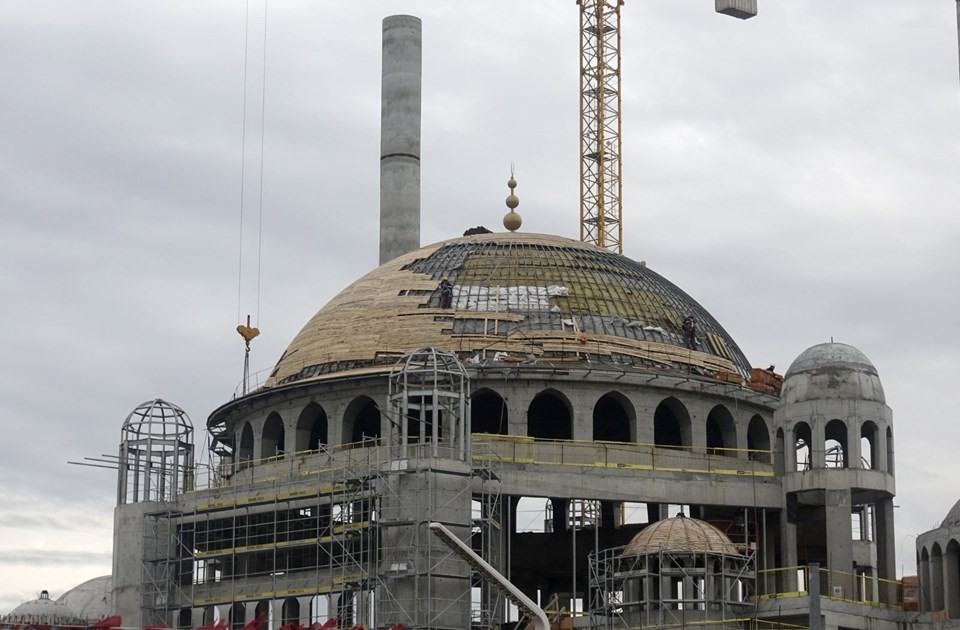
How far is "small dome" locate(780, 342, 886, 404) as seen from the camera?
81.8 meters

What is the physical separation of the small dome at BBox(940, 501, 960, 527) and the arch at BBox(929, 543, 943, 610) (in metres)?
0.87

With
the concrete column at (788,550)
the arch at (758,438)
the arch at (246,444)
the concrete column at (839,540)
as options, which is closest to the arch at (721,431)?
the arch at (758,438)

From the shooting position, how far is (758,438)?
90.6 meters

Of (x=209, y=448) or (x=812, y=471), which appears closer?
(x=812, y=471)

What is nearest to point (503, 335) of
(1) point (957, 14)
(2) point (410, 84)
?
(1) point (957, 14)

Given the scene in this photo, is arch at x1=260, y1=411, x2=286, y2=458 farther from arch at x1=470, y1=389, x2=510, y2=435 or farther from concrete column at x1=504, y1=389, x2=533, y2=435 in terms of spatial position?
concrete column at x1=504, y1=389, x2=533, y2=435

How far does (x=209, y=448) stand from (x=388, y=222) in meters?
25.8

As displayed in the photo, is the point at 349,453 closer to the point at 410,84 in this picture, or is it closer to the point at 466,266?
the point at 466,266

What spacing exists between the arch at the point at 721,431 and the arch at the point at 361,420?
45.1ft

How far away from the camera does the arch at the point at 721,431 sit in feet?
289

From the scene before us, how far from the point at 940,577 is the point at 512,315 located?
20.7 metres

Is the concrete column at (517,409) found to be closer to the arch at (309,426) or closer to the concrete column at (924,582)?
the arch at (309,426)

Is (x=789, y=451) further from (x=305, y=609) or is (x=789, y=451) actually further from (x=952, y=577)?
(x=305, y=609)

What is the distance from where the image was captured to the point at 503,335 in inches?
3415
